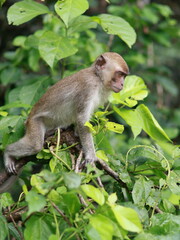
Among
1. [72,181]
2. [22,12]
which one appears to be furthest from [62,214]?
[22,12]

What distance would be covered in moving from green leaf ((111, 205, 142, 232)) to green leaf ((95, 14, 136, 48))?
2412 millimetres

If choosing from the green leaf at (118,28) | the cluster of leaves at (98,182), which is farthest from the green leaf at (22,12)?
the green leaf at (118,28)

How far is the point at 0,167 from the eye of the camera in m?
5.11

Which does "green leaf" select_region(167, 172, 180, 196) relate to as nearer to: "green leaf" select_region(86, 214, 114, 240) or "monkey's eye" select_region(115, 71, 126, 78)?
"green leaf" select_region(86, 214, 114, 240)

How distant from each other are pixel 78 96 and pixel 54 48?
959 mm

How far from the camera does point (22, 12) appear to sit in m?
4.65

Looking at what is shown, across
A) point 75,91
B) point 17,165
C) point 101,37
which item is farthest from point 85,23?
point 101,37

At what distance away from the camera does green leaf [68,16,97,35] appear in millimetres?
5066

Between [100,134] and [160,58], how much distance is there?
34.3 ft

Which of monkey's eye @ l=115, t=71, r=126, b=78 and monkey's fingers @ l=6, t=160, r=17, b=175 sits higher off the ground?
monkey's eye @ l=115, t=71, r=126, b=78

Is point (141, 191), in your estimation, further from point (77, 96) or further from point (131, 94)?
point (77, 96)

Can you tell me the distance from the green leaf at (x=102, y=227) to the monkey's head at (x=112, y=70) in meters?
2.76

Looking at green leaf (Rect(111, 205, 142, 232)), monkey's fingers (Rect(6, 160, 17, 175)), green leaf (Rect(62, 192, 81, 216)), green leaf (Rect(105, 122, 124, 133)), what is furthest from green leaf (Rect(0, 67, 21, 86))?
green leaf (Rect(111, 205, 142, 232))

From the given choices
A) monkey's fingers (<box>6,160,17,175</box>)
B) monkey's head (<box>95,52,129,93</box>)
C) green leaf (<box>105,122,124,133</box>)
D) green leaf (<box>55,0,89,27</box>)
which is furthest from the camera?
monkey's head (<box>95,52,129,93</box>)
